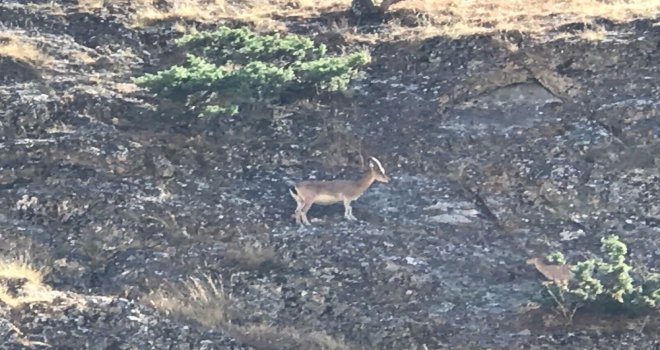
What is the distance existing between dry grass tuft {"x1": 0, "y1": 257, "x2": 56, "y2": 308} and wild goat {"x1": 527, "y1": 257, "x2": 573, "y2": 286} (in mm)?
6231

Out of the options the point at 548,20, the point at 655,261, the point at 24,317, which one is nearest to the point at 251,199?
the point at 24,317

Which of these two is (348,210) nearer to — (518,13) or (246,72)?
(246,72)

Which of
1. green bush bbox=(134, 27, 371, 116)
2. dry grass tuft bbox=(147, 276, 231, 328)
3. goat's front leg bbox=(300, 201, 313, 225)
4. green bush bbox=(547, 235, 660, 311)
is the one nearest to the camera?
green bush bbox=(547, 235, 660, 311)

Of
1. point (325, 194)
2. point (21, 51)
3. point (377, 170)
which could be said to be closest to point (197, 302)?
point (325, 194)

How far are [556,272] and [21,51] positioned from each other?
441 inches

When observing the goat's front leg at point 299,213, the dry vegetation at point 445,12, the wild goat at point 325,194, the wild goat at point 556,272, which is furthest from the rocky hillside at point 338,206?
the dry vegetation at point 445,12

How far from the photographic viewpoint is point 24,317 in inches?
570

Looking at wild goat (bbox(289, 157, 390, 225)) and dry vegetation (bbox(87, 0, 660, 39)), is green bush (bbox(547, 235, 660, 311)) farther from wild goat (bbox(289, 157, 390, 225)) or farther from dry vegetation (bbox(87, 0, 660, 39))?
dry vegetation (bbox(87, 0, 660, 39))

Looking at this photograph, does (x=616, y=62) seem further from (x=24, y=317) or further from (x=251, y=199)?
(x=24, y=317)

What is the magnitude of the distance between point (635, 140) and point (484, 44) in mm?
3970

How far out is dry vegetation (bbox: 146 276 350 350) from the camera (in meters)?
14.6

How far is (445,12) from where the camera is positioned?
24.4 m

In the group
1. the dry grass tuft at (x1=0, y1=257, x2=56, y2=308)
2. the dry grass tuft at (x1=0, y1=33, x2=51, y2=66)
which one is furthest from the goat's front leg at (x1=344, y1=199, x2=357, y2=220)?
the dry grass tuft at (x1=0, y1=33, x2=51, y2=66)

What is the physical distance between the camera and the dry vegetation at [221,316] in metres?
14.6
